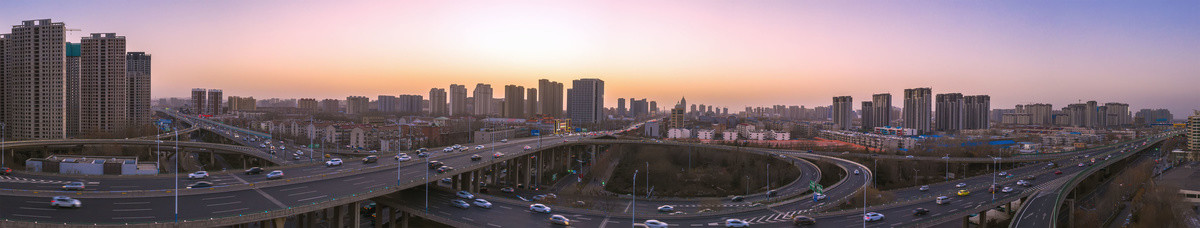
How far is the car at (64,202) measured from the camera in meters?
12.6

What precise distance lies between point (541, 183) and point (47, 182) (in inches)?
963

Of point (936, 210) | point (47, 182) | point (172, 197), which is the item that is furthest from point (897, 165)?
point (47, 182)

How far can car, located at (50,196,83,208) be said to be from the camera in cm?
1255

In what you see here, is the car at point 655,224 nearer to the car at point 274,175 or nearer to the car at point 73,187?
the car at point 274,175

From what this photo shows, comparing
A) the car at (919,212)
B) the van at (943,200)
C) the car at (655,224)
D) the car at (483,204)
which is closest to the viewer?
the car at (655,224)

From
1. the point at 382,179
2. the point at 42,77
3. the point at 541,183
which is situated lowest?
the point at 541,183

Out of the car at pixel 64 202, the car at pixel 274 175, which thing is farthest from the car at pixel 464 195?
the car at pixel 64 202

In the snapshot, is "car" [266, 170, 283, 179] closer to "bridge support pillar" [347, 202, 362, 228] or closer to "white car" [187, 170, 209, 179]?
"white car" [187, 170, 209, 179]

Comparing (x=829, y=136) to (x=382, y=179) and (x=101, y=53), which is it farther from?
(x=101, y=53)

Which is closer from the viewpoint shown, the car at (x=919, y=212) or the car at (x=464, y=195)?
the car at (x=919, y=212)

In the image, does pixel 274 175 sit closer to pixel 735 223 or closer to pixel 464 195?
pixel 464 195

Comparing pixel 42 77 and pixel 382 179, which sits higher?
pixel 42 77

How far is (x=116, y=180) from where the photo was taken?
54.0ft

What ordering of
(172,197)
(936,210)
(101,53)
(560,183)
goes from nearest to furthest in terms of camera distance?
(172,197) < (936,210) < (560,183) < (101,53)
